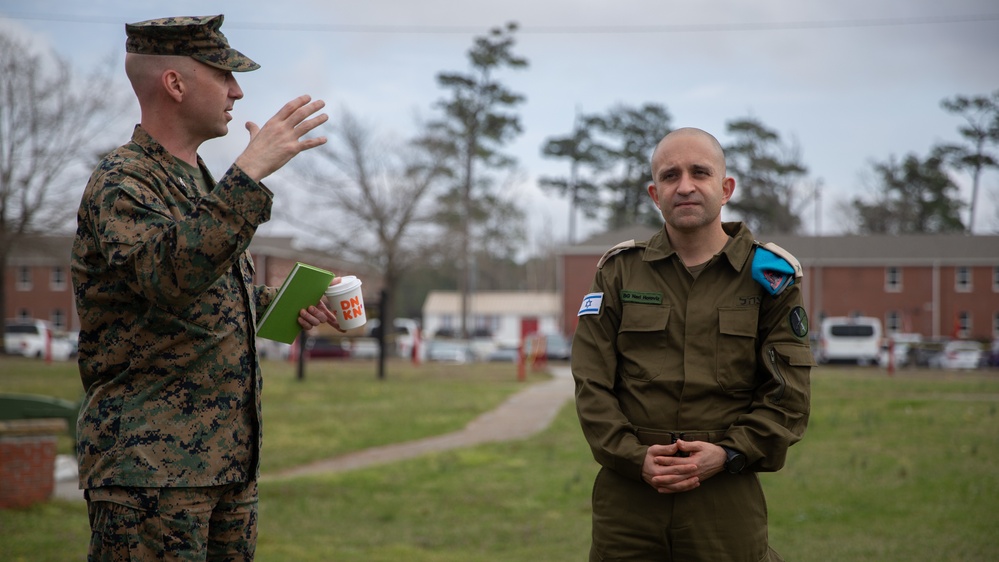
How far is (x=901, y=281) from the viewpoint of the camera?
57.6m

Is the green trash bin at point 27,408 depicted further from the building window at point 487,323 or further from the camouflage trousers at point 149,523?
the building window at point 487,323

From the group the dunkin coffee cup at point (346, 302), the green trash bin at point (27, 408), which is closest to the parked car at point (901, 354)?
the green trash bin at point (27, 408)

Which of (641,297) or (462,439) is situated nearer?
(641,297)

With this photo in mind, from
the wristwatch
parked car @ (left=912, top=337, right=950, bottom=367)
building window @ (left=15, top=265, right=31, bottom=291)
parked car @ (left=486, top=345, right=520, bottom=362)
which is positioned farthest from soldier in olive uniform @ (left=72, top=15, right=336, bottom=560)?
building window @ (left=15, top=265, right=31, bottom=291)

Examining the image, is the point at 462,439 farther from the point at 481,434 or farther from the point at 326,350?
the point at 326,350

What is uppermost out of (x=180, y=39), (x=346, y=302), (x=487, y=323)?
(x=180, y=39)

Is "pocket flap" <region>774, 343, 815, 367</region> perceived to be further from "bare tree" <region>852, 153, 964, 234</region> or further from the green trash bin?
"bare tree" <region>852, 153, 964, 234</region>

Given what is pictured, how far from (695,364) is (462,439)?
459 inches

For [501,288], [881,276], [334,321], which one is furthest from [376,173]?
[501,288]

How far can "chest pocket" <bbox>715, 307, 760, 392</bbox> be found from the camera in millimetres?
3266

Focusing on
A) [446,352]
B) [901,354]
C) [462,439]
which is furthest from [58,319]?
[462,439]

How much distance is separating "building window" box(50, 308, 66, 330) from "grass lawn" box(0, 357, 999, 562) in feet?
173

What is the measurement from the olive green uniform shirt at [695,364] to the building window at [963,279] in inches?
2258

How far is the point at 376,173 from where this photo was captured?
4709 centimetres
